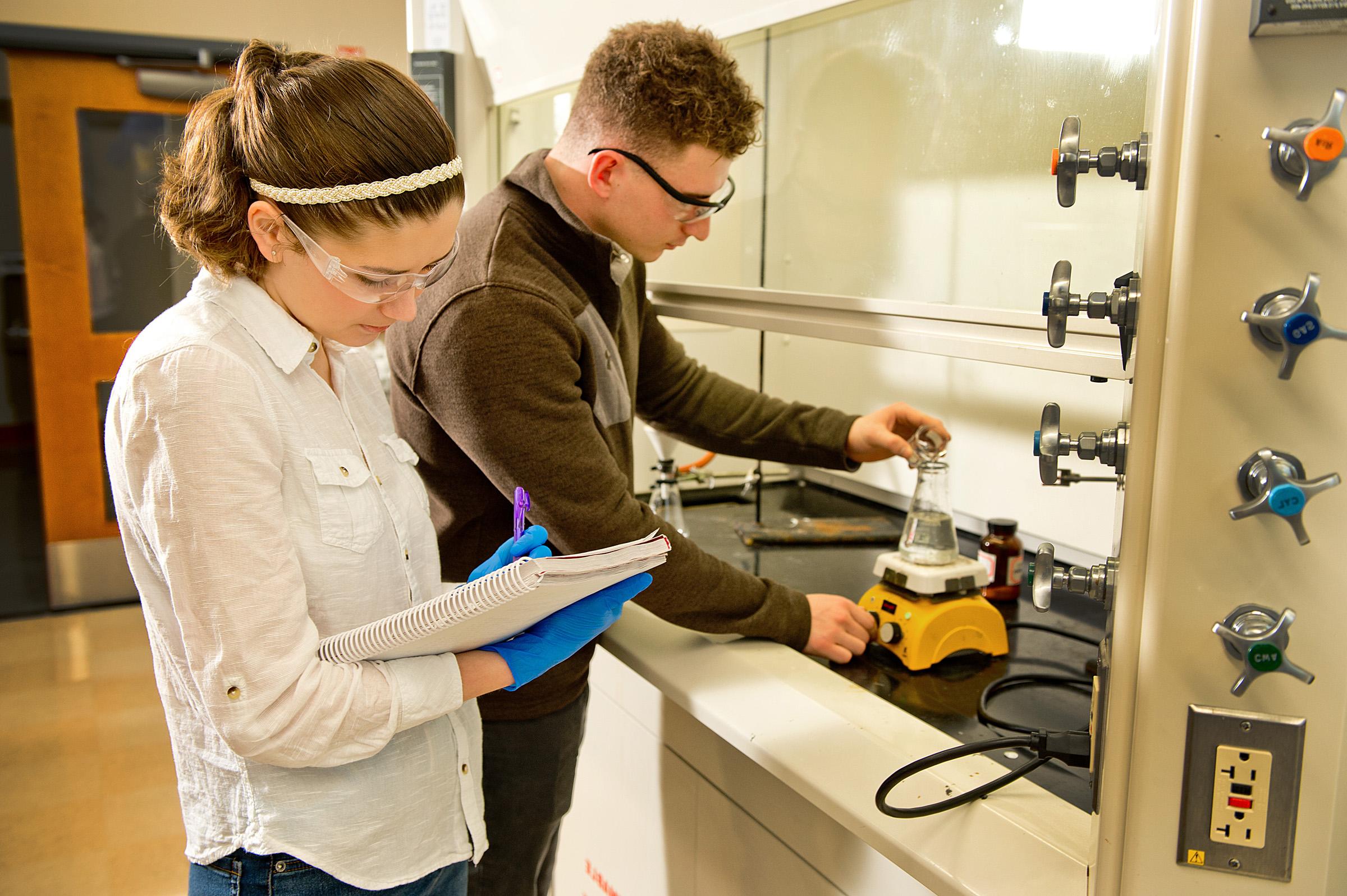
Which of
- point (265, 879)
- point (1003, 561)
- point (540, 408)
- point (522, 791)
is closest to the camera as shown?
point (265, 879)

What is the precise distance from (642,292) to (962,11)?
640mm

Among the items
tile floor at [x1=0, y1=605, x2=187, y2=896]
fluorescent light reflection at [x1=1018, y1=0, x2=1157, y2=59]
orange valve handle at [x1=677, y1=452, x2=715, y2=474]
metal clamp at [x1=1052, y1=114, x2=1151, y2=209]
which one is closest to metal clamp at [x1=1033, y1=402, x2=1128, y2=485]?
metal clamp at [x1=1052, y1=114, x2=1151, y2=209]

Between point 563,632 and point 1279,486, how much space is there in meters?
0.63

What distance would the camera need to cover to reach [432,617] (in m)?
0.87

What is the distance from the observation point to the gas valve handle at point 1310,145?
60cm

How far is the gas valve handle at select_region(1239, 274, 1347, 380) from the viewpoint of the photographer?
62cm

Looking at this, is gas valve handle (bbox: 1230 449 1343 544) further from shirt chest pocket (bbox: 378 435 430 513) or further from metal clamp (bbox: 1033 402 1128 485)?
shirt chest pocket (bbox: 378 435 430 513)

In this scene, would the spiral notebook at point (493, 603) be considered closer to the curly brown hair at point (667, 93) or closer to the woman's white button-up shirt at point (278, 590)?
the woman's white button-up shirt at point (278, 590)

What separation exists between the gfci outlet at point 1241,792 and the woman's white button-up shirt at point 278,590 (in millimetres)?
617

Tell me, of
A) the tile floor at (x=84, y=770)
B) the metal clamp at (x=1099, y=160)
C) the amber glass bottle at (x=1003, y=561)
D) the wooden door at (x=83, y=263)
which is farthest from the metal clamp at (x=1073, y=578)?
the wooden door at (x=83, y=263)

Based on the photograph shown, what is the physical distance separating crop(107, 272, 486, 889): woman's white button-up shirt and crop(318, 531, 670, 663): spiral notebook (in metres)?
0.02

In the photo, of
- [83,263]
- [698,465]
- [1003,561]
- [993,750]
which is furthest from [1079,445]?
[83,263]

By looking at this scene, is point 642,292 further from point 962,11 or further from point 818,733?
point 818,733

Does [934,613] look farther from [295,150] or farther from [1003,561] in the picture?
[295,150]
